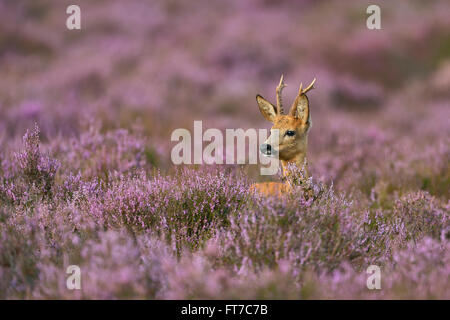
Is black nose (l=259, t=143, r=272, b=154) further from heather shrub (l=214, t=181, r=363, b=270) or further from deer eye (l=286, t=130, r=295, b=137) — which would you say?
heather shrub (l=214, t=181, r=363, b=270)

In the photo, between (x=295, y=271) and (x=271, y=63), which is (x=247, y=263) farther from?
(x=271, y=63)

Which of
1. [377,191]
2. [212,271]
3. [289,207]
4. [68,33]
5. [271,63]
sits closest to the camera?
[212,271]

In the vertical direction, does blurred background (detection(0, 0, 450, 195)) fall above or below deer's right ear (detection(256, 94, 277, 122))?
above

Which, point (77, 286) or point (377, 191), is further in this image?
point (377, 191)

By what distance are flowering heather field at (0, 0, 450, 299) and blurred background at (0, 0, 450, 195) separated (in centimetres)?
5

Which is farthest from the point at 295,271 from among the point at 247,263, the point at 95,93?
the point at 95,93

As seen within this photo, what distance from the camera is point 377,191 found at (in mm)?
5117

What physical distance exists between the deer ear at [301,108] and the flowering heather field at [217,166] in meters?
0.62

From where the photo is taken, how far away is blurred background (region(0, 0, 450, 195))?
7.38 metres

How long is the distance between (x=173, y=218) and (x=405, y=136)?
598cm

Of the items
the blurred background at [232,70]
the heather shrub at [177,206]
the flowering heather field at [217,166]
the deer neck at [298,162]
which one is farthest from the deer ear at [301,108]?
the blurred background at [232,70]

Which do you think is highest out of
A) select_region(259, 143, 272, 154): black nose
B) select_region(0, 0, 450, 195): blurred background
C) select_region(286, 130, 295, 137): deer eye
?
select_region(0, 0, 450, 195): blurred background

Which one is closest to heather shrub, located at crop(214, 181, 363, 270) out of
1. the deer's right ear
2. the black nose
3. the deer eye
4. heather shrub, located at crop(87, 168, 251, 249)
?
heather shrub, located at crop(87, 168, 251, 249)

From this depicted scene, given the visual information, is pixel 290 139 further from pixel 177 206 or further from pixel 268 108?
pixel 177 206
